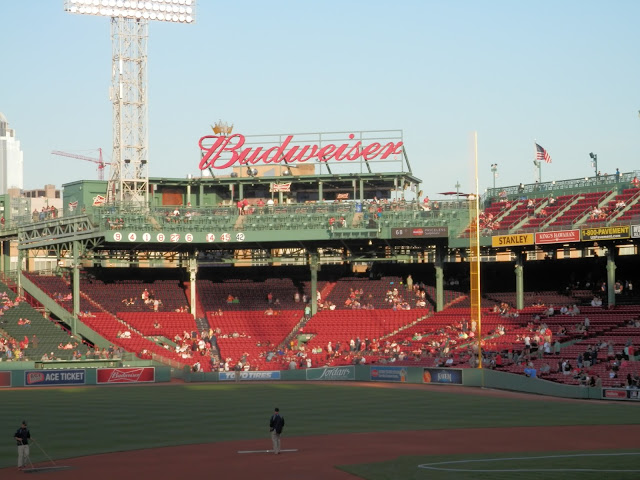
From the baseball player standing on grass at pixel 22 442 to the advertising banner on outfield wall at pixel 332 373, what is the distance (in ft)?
103

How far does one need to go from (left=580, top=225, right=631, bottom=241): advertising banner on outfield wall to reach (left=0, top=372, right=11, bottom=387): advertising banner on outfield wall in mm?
34249

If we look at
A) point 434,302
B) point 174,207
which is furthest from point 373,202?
point 174,207

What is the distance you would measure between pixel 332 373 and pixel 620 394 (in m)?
18.8

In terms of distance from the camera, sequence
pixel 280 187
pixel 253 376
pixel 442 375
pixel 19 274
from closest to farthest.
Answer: pixel 442 375 < pixel 253 376 < pixel 19 274 < pixel 280 187

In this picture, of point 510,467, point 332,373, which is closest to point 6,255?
point 332,373

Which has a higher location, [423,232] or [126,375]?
[423,232]

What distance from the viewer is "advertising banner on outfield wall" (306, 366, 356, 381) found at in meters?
55.8

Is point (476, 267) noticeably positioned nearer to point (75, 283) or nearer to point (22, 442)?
point (75, 283)

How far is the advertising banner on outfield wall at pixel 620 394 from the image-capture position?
4238 cm

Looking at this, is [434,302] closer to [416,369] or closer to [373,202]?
[373,202]

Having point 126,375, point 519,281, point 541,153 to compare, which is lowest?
point 126,375

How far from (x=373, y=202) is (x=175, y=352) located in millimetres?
18119

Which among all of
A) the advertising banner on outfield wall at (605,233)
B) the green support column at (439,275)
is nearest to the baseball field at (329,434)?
the advertising banner on outfield wall at (605,233)

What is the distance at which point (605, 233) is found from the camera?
2093 inches
